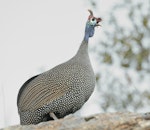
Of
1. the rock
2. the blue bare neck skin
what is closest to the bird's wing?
the blue bare neck skin

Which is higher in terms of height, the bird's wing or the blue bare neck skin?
the blue bare neck skin

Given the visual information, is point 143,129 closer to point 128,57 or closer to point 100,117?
point 100,117

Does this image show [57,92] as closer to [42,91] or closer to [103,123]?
[42,91]

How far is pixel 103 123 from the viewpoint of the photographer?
26.6ft

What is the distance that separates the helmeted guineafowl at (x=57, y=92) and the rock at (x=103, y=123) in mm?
2091

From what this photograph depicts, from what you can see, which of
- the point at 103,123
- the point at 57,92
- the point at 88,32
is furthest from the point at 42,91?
the point at 103,123

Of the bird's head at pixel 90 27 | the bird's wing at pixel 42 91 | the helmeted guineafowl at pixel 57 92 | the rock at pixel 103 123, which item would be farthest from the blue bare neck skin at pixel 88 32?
the rock at pixel 103 123

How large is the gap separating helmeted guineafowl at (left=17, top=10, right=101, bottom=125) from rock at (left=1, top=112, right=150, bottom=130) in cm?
209

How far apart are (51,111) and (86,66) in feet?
2.64

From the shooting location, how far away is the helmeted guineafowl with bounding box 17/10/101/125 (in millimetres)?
10867

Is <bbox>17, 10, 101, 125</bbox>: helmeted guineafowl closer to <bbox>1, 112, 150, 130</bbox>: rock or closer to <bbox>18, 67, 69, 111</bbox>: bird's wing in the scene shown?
<bbox>18, 67, 69, 111</bbox>: bird's wing

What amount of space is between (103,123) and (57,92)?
3.02 metres

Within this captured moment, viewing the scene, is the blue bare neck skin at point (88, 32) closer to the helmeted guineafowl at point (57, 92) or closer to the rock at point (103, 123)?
the helmeted guineafowl at point (57, 92)

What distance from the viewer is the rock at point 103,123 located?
26.2ft
